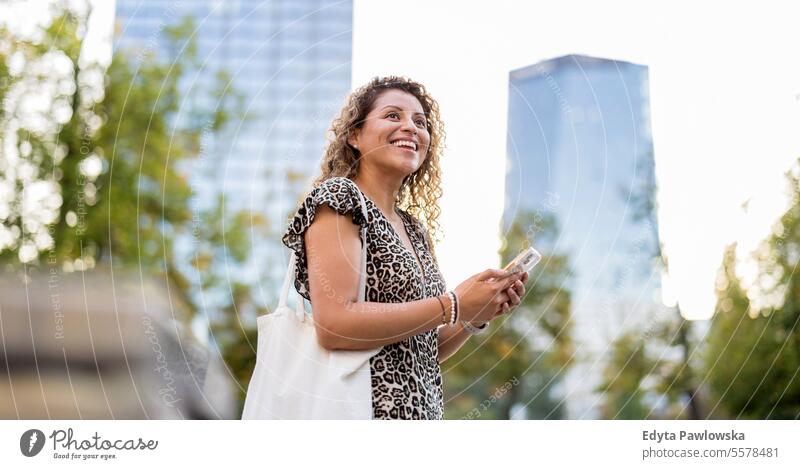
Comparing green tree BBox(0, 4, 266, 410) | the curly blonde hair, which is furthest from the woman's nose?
green tree BBox(0, 4, 266, 410)

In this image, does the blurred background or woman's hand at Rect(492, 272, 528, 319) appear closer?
woman's hand at Rect(492, 272, 528, 319)

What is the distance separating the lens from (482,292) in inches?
69.3

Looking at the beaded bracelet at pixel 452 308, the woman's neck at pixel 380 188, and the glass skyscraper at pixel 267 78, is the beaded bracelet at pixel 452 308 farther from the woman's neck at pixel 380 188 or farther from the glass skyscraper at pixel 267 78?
the glass skyscraper at pixel 267 78

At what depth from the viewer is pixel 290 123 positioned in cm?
441

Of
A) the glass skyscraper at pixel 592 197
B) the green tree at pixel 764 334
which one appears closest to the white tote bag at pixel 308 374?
the glass skyscraper at pixel 592 197

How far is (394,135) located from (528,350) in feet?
27.6

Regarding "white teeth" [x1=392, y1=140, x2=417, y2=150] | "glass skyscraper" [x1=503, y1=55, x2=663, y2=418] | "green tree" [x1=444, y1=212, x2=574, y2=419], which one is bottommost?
"green tree" [x1=444, y1=212, x2=574, y2=419]

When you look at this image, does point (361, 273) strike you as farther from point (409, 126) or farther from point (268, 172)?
point (268, 172)

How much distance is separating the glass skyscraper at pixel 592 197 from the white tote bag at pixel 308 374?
7.49 ft

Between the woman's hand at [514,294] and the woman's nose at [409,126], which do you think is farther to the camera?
the woman's nose at [409,126]

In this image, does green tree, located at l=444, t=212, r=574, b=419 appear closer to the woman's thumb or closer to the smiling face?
the smiling face

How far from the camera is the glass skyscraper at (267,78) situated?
3.49 meters

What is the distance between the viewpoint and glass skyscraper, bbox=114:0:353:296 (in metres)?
3.49

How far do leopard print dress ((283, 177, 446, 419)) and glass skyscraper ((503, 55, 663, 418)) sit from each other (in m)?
2.13
